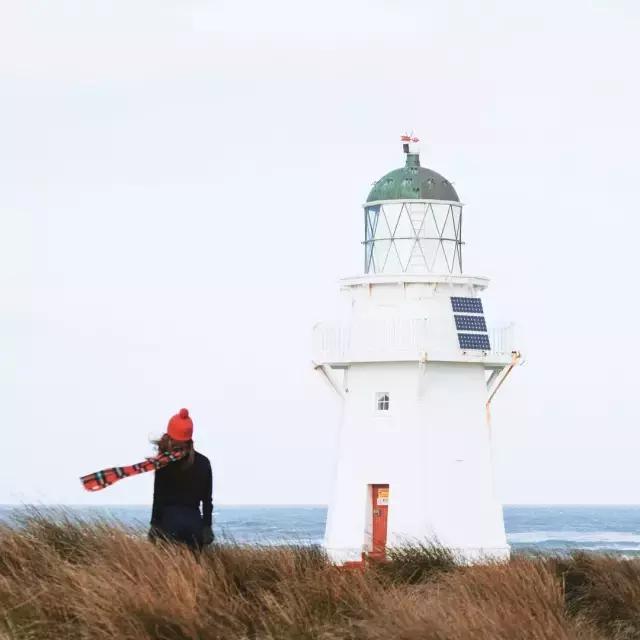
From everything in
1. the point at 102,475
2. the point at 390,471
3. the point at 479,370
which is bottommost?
the point at 102,475

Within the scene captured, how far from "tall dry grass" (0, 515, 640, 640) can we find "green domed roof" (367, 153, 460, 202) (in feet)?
36.0

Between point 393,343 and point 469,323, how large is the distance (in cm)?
112

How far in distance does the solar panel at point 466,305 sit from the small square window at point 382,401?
1513mm

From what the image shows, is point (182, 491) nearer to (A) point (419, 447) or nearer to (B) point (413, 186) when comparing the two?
(A) point (419, 447)

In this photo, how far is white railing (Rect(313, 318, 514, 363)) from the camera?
20953 millimetres

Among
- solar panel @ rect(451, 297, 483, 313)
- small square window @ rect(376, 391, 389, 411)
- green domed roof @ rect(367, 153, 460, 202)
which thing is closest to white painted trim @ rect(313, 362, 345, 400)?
small square window @ rect(376, 391, 389, 411)

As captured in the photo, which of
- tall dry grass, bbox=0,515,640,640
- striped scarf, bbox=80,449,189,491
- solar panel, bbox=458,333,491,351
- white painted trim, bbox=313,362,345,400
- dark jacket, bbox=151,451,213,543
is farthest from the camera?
white painted trim, bbox=313,362,345,400

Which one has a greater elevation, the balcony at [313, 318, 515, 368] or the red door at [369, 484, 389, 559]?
the balcony at [313, 318, 515, 368]

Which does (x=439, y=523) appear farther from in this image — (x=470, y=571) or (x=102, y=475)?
(x=102, y=475)

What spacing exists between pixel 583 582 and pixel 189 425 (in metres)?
3.35

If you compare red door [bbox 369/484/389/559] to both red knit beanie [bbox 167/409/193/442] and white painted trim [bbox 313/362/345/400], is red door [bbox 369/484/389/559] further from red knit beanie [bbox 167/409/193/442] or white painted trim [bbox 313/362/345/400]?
red knit beanie [bbox 167/409/193/442]

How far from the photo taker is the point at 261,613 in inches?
361

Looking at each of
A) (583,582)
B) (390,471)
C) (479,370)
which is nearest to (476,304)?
(479,370)

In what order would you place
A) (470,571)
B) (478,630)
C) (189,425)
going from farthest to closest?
1. (470,571)
2. (189,425)
3. (478,630)
